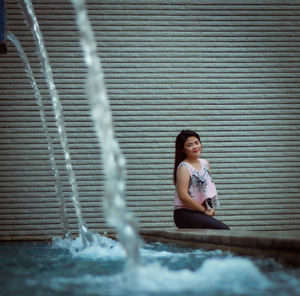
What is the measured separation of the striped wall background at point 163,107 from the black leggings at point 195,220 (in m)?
1.57

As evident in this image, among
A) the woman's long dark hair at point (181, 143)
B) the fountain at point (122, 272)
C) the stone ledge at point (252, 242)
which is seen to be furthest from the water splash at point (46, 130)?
the fountain at point (122, 272)

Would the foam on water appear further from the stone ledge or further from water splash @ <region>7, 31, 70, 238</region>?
water splash @ <region>7, 31, 70, 238</region>

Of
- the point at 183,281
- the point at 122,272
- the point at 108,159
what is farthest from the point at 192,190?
the point at 183,281

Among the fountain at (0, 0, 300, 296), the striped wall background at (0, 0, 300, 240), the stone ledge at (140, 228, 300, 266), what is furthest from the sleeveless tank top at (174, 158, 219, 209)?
the fountain at (0, 0, 300, 296)

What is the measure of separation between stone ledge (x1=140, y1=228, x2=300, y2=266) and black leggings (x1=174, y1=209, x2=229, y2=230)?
1.40 ft

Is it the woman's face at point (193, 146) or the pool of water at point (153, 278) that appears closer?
the pool of water at point (153, 278)

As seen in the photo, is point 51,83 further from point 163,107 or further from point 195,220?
point 195,220

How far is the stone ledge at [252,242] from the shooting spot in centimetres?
245

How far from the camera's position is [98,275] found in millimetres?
2363

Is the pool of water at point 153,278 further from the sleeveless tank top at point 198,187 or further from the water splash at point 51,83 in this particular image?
the water splash at point 51,83

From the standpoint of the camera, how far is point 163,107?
6.41 metres

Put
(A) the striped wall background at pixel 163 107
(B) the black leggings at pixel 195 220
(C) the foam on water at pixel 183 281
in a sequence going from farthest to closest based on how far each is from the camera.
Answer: (A) the striped wall background at pixel 163 107, (B) the black leggings at pixel 195 220, (C) the foam on water at pixel 183 281

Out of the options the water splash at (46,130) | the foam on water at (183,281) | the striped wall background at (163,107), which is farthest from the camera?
the striped wall background at (163,107)

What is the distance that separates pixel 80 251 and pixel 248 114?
10.6 ft
